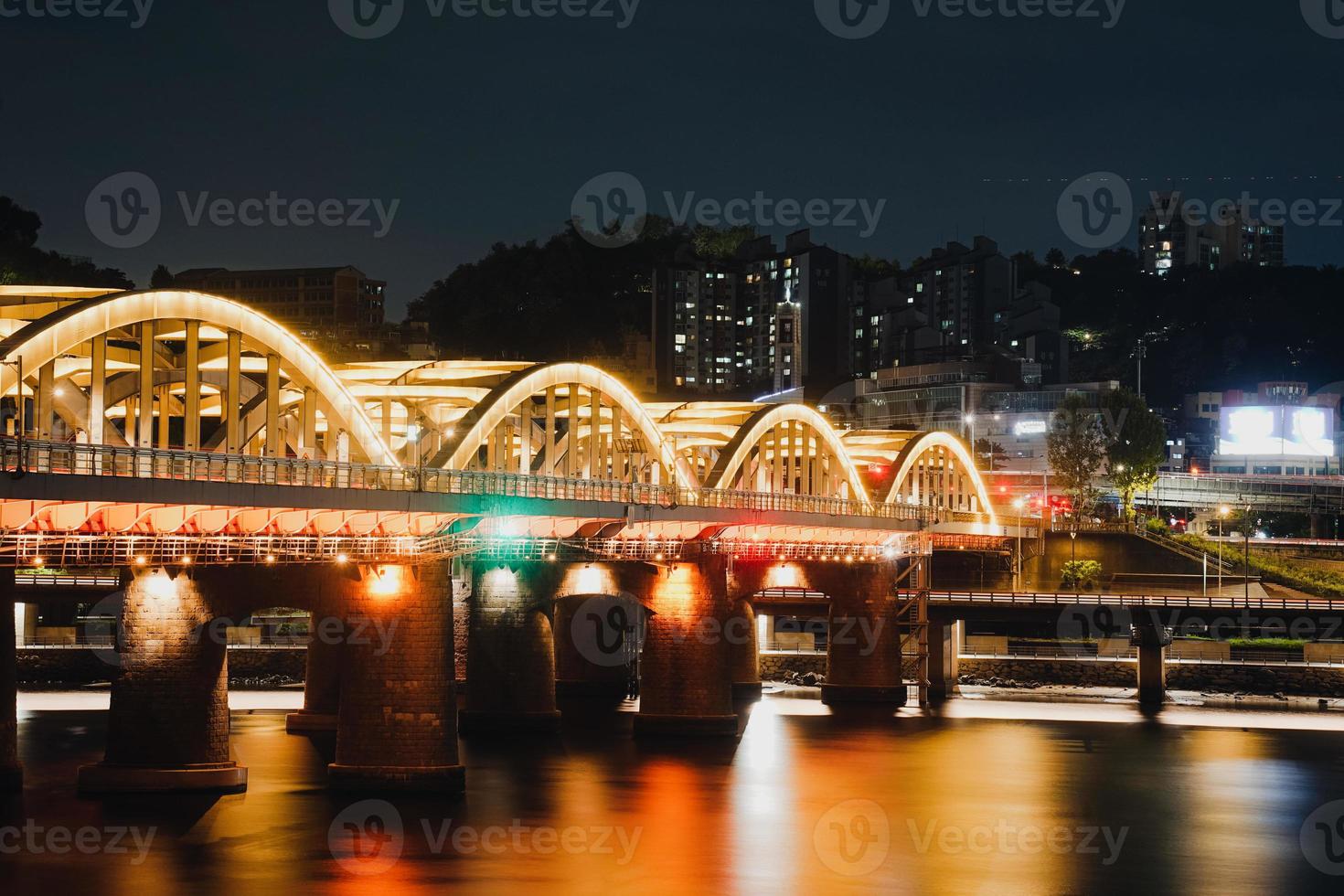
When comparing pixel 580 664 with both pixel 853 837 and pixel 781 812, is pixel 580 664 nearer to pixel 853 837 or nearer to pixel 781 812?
pixel 781 812

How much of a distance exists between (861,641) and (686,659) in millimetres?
21047

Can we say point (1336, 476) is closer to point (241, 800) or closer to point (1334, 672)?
point (1334, 672)

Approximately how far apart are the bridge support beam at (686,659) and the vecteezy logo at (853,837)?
14832mm

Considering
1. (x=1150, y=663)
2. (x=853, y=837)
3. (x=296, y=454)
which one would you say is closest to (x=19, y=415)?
(x=296, y=454)

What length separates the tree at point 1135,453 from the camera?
135 metres

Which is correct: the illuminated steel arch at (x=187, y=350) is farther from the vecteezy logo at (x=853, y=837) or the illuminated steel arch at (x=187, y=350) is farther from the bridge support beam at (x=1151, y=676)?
the bridge support beam at (x=1151, y=676)

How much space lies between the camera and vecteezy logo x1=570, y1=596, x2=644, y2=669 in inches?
3656

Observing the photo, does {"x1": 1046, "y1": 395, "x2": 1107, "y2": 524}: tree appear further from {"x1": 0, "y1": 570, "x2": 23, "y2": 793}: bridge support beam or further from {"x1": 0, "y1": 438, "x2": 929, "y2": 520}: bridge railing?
{"x1": 0, "y1": 570, "x2": 23, "y2": 793}: bridge support beam
